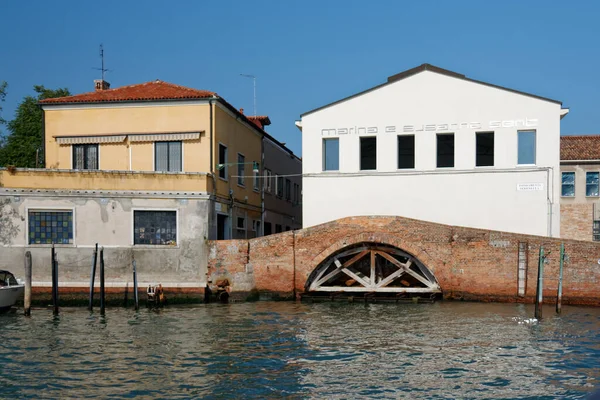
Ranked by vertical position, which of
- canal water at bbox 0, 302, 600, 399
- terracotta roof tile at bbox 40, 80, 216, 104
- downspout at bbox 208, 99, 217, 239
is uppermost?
terracotta roof tile at bbox 40, 80, 216, 104

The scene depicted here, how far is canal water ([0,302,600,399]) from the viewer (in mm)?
10203

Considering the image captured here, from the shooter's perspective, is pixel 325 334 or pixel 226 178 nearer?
pixel 325 334

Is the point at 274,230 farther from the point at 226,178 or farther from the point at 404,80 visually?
the point at 404,80

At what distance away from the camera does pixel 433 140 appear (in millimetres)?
22250

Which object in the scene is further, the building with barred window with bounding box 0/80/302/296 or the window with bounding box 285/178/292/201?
the window with bounding box 285/178/292/201

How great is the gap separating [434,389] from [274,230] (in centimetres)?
2110

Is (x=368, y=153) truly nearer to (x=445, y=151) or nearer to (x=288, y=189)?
(x=445, y=151)

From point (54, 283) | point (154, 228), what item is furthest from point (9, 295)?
point (154, 228)

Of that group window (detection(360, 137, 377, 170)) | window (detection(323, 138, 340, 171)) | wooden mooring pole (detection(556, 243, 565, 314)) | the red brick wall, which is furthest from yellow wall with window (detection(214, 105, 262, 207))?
wooden mooring pole (detection(556, 243, 565, 314))

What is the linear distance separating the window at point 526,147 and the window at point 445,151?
220 cm

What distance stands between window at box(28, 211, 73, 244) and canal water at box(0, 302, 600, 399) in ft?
8.88

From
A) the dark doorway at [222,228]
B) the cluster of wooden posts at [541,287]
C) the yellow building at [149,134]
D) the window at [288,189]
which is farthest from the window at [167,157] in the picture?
the cluster of wooden posts at [541,287]

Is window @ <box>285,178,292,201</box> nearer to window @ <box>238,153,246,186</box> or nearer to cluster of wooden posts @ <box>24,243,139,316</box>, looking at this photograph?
window @ <box>238,153,246,186</box>

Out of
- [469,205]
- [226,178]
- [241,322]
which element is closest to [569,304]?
[469,205]
